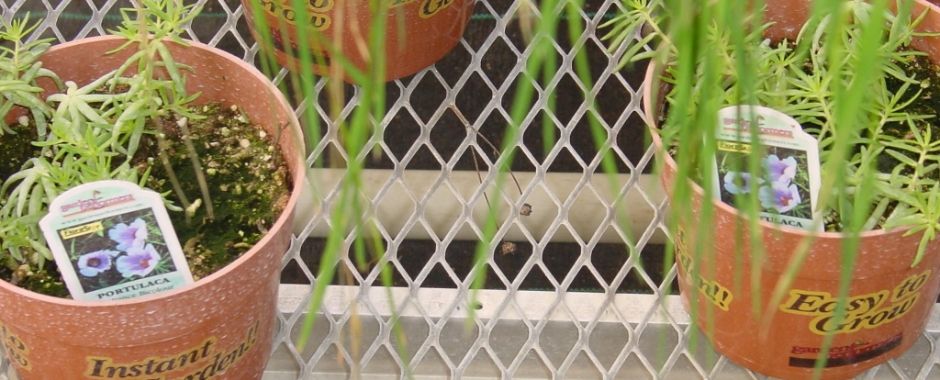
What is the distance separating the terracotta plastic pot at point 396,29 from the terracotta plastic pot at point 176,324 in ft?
0.29

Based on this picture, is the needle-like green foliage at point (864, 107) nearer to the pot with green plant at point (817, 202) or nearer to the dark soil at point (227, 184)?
the pot with green plant at point (817, 202)

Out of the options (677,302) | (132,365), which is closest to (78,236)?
(132,365)

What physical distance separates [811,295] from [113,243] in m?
0.53

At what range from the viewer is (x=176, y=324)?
2.60 ft

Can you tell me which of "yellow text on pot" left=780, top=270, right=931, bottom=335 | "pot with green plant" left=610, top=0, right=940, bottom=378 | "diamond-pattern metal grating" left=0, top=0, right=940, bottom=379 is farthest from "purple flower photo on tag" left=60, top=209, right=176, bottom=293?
"yellow text on pot" left=780, top=270, right=931, bottom=335

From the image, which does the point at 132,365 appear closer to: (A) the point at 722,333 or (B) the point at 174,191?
(B) the point at 174,191

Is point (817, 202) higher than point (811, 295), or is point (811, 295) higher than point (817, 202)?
point (817, 202)

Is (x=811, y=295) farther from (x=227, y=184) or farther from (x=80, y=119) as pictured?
(x=80, y=119)

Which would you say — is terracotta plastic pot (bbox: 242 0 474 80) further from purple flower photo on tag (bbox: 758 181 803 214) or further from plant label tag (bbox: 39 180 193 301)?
purple flower photo on tag (bbox: 758 181 803 214)

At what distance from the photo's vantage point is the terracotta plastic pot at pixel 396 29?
0.96 m

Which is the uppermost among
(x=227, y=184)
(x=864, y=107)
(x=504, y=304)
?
(x=864, y=107)

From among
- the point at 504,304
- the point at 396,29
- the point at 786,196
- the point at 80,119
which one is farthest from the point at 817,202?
the point at 80,119

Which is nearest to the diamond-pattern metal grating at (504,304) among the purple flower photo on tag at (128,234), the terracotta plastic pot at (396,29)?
the terracotta plastic pot at (396,29)

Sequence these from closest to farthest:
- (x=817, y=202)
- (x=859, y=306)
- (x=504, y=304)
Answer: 1. (x=817, y=202)
2. (x=859, y=306)
3. (x=504, y=304)
